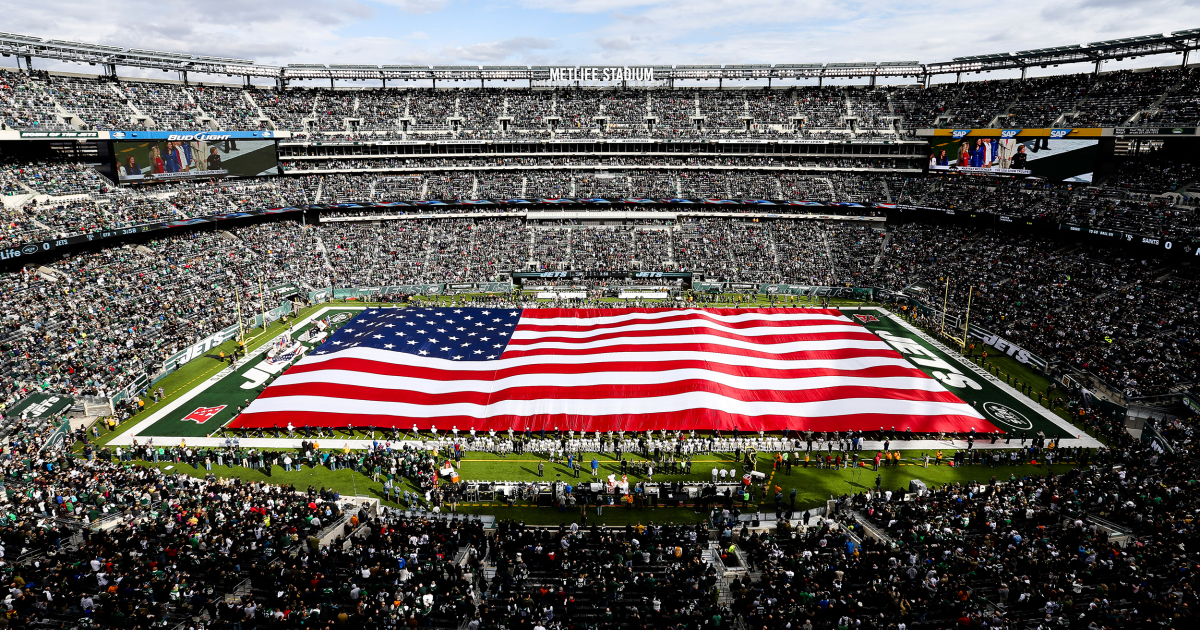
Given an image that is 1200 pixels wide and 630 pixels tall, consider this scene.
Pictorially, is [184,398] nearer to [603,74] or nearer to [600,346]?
[600,346]

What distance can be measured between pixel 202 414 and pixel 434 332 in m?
12.5

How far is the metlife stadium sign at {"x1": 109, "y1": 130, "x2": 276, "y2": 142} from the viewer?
48.9 m

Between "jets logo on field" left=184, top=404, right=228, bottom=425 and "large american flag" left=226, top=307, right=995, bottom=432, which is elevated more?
"large american flag" left=226, top=307, right=995, bottom=432

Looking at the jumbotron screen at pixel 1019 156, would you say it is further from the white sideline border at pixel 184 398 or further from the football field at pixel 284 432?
the white sideline border at pixel 184 398

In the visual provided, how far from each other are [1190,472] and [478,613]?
21710 mm

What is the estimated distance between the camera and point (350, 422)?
27344mm

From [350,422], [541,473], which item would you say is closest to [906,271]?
[541,473]

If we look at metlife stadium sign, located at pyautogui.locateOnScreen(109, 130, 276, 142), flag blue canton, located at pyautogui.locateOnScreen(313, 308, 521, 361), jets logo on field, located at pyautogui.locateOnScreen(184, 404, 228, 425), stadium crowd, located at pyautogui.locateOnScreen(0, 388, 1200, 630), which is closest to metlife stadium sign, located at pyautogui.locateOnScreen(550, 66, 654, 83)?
metlife stadium sign, located at pyautogui.locateOnScreen(109, 130, 276, 142)

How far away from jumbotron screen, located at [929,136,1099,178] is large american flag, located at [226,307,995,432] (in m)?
25.1

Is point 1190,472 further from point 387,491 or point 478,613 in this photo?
point 387,491

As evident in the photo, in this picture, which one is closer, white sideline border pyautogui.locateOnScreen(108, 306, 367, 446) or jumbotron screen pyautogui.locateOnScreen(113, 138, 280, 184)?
white sideline border pyautogui.locateOnScreen(108, 306, 367, 446)

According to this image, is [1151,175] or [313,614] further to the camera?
[1151,175]

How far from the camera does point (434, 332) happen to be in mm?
37562

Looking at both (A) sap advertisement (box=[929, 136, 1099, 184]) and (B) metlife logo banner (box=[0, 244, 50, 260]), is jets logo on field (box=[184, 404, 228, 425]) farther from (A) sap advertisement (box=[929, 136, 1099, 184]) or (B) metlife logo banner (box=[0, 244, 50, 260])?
(A) sap advertisement (box=[929, 136, 1099, 184])
